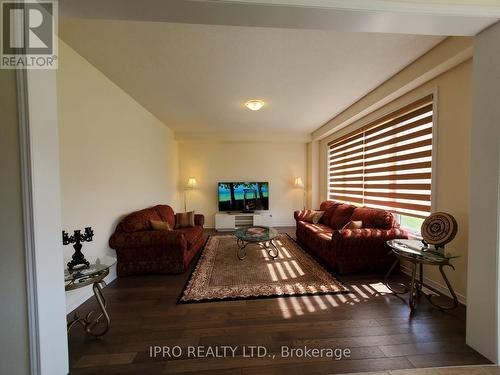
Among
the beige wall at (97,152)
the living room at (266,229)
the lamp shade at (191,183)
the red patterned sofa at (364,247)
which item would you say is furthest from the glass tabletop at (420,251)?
the lamp shade at (191,183)

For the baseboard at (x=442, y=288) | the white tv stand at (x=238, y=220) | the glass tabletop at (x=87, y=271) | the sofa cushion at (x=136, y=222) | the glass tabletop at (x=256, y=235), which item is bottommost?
the baseboard at (x=442, y=288)

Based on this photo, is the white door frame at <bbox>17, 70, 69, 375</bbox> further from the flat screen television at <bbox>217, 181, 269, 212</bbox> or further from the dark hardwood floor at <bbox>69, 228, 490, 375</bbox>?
the flat screen television at <bbox>217, 181, 269, 212</bbox>

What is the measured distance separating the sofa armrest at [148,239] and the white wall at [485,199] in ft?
9.65

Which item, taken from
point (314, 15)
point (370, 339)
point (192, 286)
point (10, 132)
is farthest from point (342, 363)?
point (10, 132)

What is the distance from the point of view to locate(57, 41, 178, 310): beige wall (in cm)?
197

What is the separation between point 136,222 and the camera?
9.37 feet

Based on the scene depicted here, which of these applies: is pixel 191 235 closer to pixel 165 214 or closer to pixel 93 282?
pixel 165 214

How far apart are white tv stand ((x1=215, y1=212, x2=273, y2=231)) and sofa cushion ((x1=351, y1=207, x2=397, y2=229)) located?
99.6 inches

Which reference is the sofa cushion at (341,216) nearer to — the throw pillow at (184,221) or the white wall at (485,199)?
the white wall at (485,199)

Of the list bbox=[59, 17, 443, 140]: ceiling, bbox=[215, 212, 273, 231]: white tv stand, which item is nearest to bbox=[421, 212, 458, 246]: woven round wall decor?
bbox=[59, 17, 443, 140]: ceiling

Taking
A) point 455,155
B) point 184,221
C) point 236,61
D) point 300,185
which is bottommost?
point 184,221

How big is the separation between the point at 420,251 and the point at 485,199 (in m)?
0.80

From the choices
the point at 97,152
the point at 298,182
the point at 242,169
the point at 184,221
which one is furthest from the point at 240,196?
the point at 97,152

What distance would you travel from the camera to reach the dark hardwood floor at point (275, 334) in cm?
137
